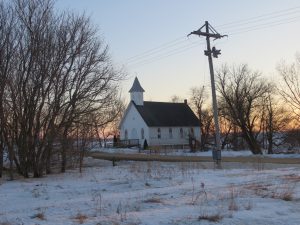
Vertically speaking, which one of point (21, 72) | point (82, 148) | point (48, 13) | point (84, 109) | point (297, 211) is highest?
point (48, 13)

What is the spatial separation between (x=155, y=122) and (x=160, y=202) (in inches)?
2335

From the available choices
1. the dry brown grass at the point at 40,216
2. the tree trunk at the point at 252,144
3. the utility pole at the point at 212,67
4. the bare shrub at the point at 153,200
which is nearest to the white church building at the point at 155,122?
the tree trunk at the point at 252,144

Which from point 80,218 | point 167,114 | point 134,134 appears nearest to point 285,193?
point 80,218

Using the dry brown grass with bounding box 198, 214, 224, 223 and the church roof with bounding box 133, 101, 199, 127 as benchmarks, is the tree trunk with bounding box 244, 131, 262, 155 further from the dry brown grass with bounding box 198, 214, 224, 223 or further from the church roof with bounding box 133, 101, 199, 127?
the dry brown grass with bounding box 198, 214, 224, 223

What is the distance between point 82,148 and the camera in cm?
2430

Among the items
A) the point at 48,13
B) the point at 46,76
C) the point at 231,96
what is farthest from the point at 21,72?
the point at 231,96

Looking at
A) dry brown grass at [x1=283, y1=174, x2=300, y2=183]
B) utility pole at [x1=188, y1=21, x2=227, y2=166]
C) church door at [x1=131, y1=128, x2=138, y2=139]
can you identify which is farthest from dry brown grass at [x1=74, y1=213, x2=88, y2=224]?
church door at [x1=131, y1=128, x2=138, y2=139]

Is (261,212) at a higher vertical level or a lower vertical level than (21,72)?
lower

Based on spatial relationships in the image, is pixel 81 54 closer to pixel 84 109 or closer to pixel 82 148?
pixel 84 109

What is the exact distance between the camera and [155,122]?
2773 inches

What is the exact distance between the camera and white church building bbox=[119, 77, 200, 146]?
230 ft

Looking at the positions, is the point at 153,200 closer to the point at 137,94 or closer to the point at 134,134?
the point at 137,94

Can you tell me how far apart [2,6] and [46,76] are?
351 cm

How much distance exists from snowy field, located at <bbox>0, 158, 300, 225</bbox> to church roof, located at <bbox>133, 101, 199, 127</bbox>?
53491 millimetres
